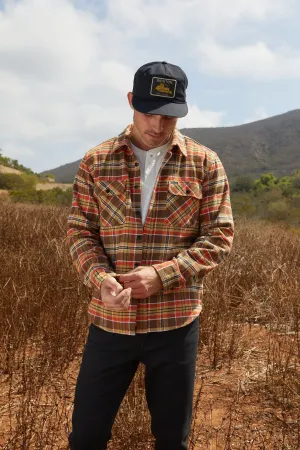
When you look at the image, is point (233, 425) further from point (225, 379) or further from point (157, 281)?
point (157, 281)

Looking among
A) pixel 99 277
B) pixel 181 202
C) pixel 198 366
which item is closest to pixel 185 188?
pixel 181 202

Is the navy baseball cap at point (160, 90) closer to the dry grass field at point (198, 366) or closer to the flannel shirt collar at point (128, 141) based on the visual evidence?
the flannel shirt collar at point (128, 141)

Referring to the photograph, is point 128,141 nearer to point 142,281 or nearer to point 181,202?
point 181,202

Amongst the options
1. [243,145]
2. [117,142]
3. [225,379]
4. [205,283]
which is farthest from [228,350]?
[243,145]

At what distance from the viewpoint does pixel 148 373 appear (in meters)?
1.55

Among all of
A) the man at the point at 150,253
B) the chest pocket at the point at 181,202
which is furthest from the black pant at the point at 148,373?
the chest pocket at the point at 181,202

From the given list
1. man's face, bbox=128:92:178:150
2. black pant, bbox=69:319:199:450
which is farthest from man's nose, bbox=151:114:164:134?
black pant, bbox=69:319:199:450

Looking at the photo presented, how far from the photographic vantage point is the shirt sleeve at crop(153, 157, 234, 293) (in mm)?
1491

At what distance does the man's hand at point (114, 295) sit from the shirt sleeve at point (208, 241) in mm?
124

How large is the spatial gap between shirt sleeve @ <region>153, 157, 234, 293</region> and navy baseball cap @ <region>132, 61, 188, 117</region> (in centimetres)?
24

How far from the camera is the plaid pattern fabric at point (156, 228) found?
Answer: 1521 millimetres

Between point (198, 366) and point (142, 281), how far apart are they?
2162 millimetres

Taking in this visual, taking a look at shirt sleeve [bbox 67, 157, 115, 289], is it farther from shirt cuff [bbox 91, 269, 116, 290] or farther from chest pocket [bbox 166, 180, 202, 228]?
chest pocket [bbox 166, 180, 202, 228]

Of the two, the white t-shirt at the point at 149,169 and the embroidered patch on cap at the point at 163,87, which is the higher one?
the embroidered patch on cap at the point at 163,87
